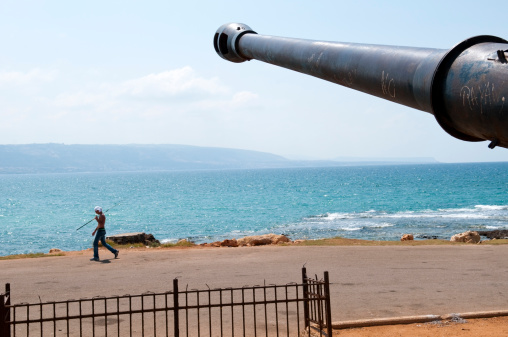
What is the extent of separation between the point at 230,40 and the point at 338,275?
24.5ft

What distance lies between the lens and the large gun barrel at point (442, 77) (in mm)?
2727

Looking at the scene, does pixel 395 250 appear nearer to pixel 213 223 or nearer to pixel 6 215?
pixel 213 223

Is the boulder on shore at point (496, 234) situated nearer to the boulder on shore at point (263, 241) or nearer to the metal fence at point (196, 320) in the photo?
the boulder on shore at point (263, 241)

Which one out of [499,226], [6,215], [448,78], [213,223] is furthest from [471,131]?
[6,215]

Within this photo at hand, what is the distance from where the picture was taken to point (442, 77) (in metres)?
3.09

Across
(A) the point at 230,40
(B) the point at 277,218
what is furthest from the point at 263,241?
(B) the point at 277,218

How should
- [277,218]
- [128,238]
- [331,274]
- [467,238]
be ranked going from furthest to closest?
[277,218]
[128,238]
[467,238]
[331,274]

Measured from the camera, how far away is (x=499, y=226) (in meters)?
42.2

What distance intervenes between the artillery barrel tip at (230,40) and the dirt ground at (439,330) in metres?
4.29

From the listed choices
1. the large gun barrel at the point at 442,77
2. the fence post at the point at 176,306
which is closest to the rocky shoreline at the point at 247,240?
the fence post at the point at 176,306

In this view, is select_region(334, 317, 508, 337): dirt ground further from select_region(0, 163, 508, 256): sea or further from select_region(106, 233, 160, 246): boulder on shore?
select_region(0, 163, 508, 256): sea

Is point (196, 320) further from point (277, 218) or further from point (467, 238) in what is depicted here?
point (277, 218)

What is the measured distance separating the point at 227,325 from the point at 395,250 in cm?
968

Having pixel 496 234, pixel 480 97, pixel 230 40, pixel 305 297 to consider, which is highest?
pixel 230 40
